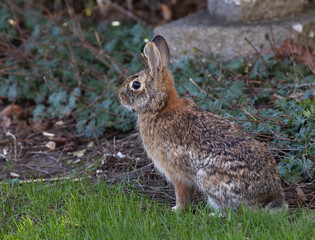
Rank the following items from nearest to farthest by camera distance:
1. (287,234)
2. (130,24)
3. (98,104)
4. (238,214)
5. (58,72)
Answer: (287,234)
(238,214)
(98,104)
(58,72)
(130,24)

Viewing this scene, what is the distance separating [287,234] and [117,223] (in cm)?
132

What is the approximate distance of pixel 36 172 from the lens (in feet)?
19.1

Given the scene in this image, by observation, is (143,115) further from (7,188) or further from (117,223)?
(7,188)

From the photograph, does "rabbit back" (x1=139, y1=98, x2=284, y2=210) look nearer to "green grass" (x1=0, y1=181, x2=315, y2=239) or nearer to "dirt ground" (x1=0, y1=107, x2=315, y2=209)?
"green grass" (x1=0, y1=181, x2=315, y2=239)

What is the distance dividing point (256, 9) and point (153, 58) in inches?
129

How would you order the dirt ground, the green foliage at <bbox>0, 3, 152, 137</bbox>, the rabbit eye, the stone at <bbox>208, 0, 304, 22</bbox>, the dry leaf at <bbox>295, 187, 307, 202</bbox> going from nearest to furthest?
the dry leaf at <bbox>295, 187, 307, 202</bbox> → the rabbit eye → the dirt ground → the green foliage at <bbox>0, 3, 152, 137</bbox> → the stone at <bbox>208, 0, 304, 22</bbox>

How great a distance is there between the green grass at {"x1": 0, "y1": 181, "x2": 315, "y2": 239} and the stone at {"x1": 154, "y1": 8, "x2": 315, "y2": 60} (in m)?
3.07

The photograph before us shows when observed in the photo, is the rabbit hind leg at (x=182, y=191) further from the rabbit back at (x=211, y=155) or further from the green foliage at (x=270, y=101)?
the green foliage at (x=270, y=101)

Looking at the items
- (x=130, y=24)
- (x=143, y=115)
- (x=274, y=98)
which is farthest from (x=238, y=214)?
(x=130, y=24)

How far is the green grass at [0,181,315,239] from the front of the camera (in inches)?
144

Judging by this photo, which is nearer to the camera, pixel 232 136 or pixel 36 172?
pixel 232 136

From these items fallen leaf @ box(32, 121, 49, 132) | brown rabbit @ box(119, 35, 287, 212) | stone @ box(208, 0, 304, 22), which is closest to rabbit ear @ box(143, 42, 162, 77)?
brown rabbit @ box(119, 35, 287, 212)

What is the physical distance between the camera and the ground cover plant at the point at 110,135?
3.95 m

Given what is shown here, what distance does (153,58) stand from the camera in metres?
4.61
